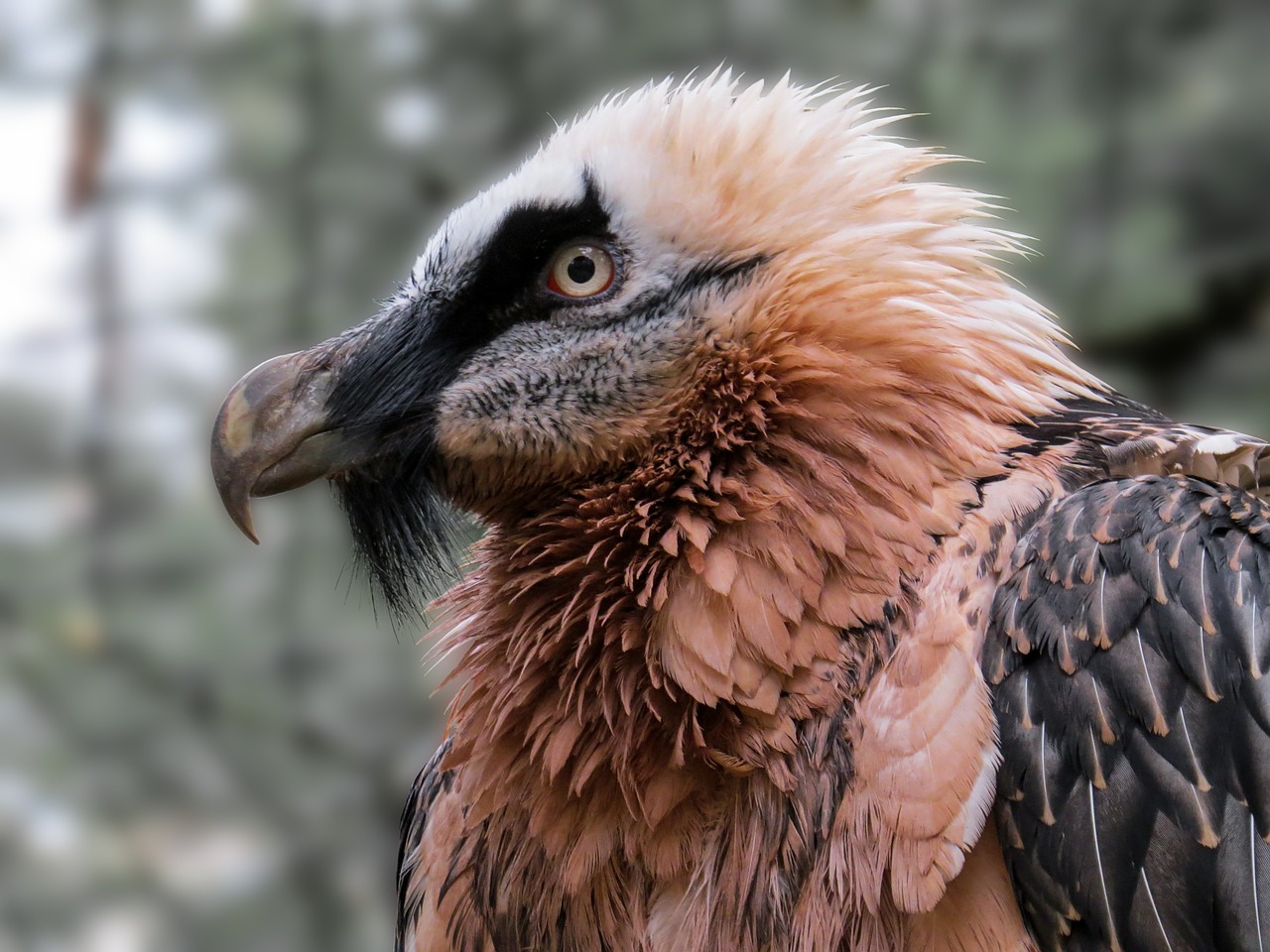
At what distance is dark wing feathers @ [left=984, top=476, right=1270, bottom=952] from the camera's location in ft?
5.43

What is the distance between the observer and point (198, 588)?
20.9 ft

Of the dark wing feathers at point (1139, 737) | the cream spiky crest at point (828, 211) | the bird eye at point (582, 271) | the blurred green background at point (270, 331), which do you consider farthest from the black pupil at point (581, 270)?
the blurred green background at point (270, 331)

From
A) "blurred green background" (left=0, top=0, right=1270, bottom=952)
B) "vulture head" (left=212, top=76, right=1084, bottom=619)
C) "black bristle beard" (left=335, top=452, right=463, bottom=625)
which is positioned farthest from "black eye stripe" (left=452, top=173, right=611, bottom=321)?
"blurred green background" (left=0, top=0, right=1270, bottom=952)

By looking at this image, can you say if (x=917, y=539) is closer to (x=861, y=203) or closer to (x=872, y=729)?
(x=872, y=729)

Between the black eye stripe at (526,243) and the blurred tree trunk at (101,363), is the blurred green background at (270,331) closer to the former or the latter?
the blurred tree trunk at (101,363)

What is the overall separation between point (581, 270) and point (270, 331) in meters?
4.52

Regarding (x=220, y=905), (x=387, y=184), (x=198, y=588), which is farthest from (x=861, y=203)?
(x=220, y=905)

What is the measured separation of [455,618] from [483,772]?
0.40 meters

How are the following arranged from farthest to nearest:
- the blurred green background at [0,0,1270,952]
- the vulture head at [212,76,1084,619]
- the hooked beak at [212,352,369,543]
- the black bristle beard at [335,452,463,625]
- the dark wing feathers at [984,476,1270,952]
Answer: the blurred green background at [0,0,1270,952], the black bristle beard at [335,452,463,625], the hooked beak at [212,352,369,543], the vulture head at [212,76,1084,619], the dark wing feathers at [984,476,1270,952]

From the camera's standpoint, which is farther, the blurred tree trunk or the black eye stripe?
the blurred tree trunk

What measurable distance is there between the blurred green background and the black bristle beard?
3.55 meters

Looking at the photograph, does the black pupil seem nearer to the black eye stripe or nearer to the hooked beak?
the black eye stripe

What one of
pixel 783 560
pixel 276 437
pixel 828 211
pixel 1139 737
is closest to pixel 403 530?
pixel 276 437

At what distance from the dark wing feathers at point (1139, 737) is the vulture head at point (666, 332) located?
1.27 ft
